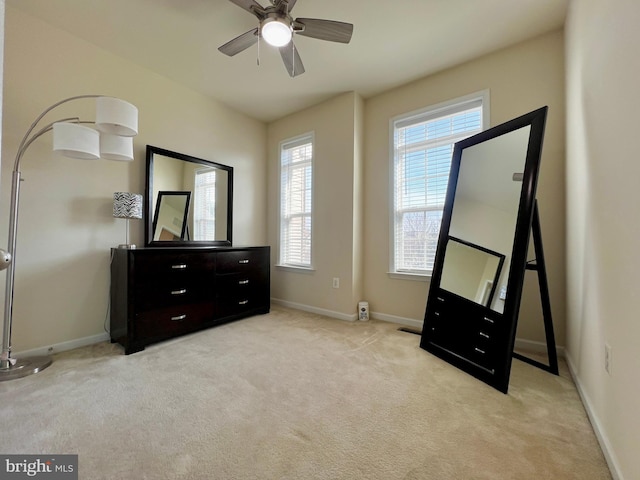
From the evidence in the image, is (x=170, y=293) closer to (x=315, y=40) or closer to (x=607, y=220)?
(x=315, y=40)

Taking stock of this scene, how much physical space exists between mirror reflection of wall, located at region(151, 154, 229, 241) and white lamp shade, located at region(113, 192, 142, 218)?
0.33 meters

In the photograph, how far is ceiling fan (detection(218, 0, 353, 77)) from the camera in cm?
190

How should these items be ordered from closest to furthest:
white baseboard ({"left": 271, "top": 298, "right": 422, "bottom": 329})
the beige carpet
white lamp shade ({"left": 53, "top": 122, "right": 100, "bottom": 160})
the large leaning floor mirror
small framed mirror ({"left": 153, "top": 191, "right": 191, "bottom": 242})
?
1. the beige carpet
2. the large leaning floor mirror
3. white lamp shade ({"left": 53, "top": 122, "right": 100, "bottom": 160})
4. small framed mirror ({"left": 153, "top": 191, "right": 191, "bottom": 242})
5. white baseboard ({"left": 271, "top": 298, "right": 422, "bottom": 329})

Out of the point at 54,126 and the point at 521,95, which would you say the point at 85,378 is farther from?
the point at 521,95

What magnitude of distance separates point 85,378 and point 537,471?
2.68 metres

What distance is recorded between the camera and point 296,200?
13.4 feet

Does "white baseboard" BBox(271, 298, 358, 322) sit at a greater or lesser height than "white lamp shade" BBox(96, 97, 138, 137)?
lesser

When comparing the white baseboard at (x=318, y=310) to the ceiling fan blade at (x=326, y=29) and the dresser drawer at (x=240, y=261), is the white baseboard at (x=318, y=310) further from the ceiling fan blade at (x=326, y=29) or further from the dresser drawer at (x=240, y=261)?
the ceiling fan blade at (x=326, y=29)

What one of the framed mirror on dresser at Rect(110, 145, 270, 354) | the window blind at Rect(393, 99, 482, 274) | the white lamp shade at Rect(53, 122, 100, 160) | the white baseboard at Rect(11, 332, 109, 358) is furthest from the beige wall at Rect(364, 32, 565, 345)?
the white baseboard at Rect(11, 332, 109, 358)

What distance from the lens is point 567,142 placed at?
232 centimetres

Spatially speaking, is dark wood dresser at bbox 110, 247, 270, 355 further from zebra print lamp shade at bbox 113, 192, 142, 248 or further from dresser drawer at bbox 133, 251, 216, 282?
zebra print lamp shade at bbox 113, 192, 142, 248

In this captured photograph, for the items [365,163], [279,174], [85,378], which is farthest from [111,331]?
Answer: [365,163]

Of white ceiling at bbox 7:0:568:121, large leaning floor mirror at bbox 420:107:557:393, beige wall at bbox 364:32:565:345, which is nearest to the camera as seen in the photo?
large leaning floor mirror at bbox 420:107:557:393

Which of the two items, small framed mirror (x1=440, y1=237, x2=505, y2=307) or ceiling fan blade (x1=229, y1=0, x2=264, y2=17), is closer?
ceiling fan blade (x1=229, y1=0, x2=264, y2=17)
